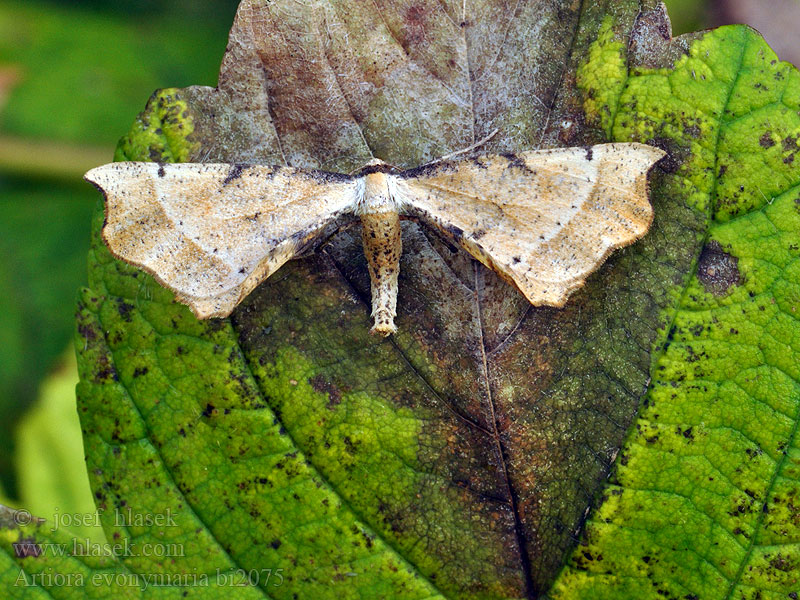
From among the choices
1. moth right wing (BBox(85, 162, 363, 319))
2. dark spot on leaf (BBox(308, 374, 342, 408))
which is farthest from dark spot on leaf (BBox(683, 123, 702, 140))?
dark spot on leaf (BBox(308, 374, 342, 408))

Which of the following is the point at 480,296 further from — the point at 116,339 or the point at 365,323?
A: the point at 116,339

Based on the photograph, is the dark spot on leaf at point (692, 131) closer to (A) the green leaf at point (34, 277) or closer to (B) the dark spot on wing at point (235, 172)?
(B) the dark spot on wing at point (235, 172)

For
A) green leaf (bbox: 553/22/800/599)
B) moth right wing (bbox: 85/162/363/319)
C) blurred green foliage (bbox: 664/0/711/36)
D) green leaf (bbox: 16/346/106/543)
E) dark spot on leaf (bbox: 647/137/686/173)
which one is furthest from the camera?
blurred green foliage (bbox: 664/0/711/36)

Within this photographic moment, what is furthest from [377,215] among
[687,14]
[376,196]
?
[687,14]

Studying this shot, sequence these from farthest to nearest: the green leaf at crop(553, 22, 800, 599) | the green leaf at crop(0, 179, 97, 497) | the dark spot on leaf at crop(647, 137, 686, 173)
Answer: the green leaf at crop(0, 179, 97, 497), the dark spot on leaf at crop(647, 137, 686, 173), the green leaf at crop(553, 22, 800, 599)

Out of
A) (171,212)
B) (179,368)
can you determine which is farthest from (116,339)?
(171,212)
